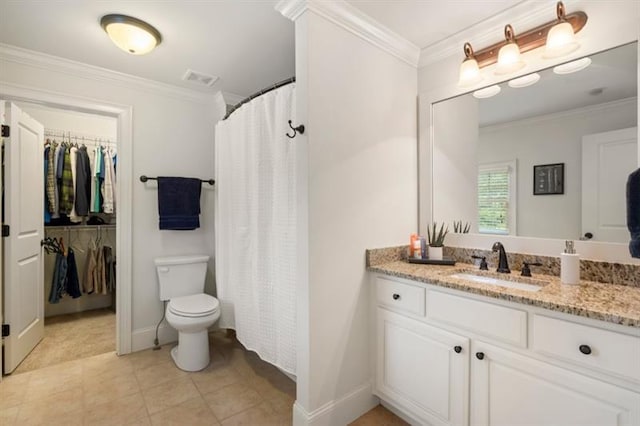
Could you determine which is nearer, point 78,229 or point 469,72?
point 469,72

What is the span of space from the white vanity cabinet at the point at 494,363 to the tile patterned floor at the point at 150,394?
14.0 inches

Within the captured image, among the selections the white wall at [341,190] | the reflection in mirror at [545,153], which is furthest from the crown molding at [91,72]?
the reflection in mirror at [545,153]

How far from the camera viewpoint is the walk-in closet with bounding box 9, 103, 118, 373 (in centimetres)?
297

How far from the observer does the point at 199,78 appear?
2520 mm

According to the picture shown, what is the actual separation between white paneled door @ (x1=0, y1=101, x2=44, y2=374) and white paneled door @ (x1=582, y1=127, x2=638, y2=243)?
3649mm

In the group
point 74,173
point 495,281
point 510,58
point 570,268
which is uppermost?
point 510,58

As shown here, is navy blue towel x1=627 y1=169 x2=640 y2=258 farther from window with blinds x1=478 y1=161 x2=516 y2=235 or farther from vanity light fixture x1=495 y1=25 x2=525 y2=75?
vanity light fixture x1=495 y1=25 x2=525 y2=75

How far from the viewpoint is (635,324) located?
0.96 metres

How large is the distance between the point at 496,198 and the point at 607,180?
19.6 inches

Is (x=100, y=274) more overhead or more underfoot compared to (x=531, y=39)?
more underfoot

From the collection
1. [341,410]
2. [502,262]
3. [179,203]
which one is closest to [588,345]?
[502,262]

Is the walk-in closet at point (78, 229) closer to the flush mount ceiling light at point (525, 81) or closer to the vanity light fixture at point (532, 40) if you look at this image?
the vanity light fixture at point (532, 40)

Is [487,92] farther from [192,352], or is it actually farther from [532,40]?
[192,352]

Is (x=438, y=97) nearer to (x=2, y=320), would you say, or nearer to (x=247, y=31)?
(x=247, y=31)
